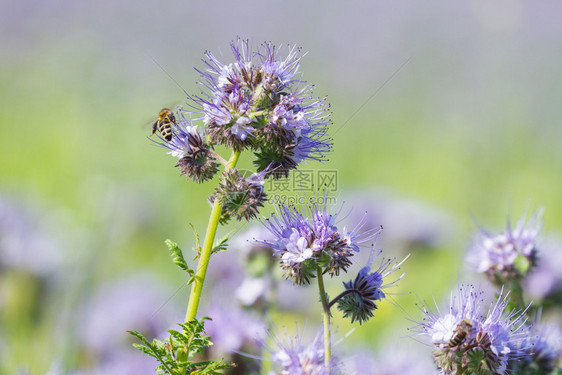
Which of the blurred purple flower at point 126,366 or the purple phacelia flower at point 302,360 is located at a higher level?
the blurred purple flower at point 126,366

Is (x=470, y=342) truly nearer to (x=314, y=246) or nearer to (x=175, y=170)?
(x=314, y=246)

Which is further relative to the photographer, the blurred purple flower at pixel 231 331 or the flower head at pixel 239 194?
the blurred purple flower at pixel 231 331

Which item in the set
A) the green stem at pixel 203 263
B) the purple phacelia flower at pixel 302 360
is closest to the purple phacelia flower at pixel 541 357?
the purple phacelia flower at pixel 302 360

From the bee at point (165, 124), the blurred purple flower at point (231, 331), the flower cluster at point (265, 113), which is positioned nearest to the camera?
the flower cluster at point (265, 113)

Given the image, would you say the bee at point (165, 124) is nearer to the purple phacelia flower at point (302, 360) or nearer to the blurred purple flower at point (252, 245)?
the blurred purple flower at point (252, 245)

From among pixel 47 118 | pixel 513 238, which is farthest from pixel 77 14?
pixel 513 238

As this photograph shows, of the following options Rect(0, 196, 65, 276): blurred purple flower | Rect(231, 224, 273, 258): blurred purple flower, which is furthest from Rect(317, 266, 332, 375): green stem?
Rect(0, 196, 65, 276): blurred purple flower

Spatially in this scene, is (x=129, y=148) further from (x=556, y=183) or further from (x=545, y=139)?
(x=545, y=139)

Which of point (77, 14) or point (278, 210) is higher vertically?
point (77, 14)
